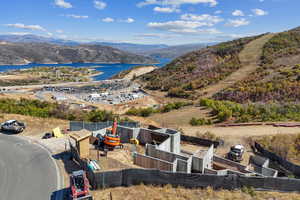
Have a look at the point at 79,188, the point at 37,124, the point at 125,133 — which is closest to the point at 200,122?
the point at 125,133

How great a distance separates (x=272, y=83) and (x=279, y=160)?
2818 cm

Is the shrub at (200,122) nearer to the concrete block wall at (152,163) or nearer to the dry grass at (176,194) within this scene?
the concrete block wall at (152,163)

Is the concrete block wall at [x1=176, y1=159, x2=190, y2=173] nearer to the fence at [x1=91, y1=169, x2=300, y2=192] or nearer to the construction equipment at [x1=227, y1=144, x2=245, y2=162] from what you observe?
the fence at [x1=91, y1=169, x2=300, y2=192]

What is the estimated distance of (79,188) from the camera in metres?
11.7

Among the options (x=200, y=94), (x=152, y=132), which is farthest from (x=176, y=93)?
(x=152, y=132)

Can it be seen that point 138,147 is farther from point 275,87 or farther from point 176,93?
point 176,93

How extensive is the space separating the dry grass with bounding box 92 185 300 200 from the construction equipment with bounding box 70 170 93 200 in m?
0.77

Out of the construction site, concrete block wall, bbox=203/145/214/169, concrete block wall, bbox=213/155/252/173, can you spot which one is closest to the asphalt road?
the construction site

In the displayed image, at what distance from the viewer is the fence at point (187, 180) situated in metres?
11.7

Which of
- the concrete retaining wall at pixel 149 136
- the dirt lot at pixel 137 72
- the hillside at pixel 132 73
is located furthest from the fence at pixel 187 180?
the dirt lot at pixel 137 72

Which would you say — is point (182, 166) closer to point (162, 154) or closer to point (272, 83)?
point (162, 154)

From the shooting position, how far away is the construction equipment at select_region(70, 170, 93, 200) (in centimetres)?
1095

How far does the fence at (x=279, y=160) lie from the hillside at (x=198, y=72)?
29665mm

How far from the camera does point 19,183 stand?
43.5 ft
